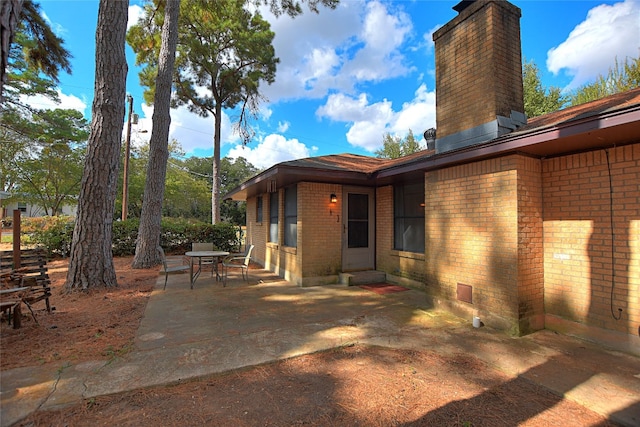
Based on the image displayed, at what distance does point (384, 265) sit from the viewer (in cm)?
759

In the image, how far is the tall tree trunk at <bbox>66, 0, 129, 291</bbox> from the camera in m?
6.16

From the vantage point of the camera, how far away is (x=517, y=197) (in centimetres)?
398

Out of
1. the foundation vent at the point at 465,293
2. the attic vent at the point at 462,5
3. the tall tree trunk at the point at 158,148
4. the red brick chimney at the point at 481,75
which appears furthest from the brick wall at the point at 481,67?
the tall tree trunk at the point at 158,148

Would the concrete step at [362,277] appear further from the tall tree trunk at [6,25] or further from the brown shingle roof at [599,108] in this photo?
the tall tree trunk at [6,25]

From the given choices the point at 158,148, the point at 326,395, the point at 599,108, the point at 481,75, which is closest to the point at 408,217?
the point at 481,75

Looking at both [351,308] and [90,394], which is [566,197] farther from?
[90,394]

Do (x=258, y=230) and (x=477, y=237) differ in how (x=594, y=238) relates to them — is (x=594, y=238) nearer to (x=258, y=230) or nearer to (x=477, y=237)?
(x=477, y=237)

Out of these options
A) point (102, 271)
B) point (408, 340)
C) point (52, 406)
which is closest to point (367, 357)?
point (408, 340)

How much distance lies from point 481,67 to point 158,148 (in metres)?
9.51

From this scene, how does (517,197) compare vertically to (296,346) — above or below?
above

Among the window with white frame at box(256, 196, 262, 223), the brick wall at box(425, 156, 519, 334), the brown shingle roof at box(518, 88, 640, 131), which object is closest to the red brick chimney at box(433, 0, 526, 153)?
the brown shingle roof at box(518, 88, 640, 131)

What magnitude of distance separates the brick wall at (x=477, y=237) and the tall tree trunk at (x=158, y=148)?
8.66 meters

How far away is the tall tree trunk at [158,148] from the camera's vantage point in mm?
9586

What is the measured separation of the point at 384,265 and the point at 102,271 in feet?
21.3
